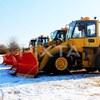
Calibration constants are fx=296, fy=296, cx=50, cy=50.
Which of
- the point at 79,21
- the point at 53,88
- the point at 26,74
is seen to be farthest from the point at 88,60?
the point at 53,88

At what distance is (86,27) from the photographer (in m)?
14.3

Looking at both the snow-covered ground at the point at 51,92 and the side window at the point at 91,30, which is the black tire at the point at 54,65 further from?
the snow-covered ground at the point at 51,92

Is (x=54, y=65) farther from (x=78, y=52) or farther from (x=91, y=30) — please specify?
(x=91, y=30)

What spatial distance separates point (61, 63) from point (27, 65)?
5.53ft

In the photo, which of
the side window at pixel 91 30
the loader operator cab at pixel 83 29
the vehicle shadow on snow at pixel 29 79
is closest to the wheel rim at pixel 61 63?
the vehicle shadow on snow at pixel 29 79

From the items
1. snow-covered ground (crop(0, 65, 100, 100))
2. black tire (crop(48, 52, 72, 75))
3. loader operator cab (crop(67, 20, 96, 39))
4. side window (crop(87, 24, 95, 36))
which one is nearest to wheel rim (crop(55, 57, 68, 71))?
black tire (crop(48, 52, 72, 75))

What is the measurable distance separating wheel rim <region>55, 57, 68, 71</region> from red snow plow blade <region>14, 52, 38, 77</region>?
136cm

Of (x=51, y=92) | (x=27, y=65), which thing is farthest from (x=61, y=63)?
(x=51, y=92)

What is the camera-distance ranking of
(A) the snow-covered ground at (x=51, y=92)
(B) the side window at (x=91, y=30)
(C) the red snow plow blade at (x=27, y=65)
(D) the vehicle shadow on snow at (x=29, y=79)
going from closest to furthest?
(A) the snow-covered ground at (x=51, y=92) → (D) the vehicle shadow on snow at (x=29, y=79) → (C) the red snow plow blade at (x=27, y=65) → (B) the side window at (x=91, y=30)

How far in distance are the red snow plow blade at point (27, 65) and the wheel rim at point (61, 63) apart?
4.48 feet

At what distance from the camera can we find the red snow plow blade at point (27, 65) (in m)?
13.3

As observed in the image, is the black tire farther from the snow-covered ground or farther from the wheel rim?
the snow-covered ground

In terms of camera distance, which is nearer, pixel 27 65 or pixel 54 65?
pixel 27 65

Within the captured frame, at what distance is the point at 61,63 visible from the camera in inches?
561
